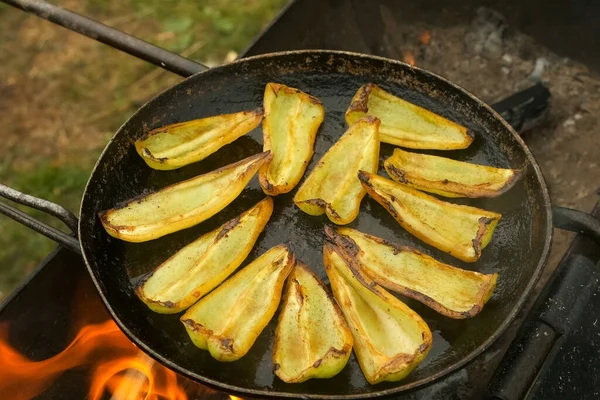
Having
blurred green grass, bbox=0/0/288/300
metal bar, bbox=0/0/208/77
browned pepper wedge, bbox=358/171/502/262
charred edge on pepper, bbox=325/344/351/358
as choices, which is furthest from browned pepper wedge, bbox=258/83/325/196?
blurred green grass, bbox=0/0/288/300

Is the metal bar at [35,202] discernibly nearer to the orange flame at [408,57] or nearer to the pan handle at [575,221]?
the pan handle at [575,221]

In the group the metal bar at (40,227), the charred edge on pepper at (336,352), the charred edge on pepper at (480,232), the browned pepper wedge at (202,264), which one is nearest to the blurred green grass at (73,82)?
the metal bar at (40,227)

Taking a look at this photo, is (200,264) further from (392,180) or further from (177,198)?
(392,180)

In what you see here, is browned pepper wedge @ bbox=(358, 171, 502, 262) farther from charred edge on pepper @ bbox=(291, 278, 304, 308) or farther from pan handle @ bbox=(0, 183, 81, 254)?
pan handle @ bbox=(0, 183, 81, 254)

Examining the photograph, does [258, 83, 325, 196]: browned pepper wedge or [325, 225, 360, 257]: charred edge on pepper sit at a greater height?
[258, 83, 325, 196]: browned pepper wedge

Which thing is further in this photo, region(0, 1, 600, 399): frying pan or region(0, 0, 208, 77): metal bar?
region(0, 0, 208, 77): metal bar

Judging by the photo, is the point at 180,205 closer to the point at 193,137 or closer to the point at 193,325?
the point at 193,137

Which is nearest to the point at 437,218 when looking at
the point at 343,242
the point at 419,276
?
the point at 419,276
